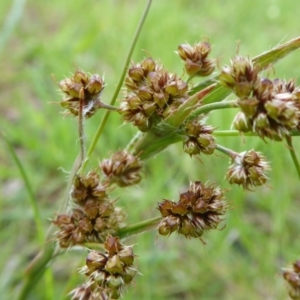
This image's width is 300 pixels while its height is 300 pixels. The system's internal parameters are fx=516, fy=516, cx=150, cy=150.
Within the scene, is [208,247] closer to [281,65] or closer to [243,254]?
[243,254]

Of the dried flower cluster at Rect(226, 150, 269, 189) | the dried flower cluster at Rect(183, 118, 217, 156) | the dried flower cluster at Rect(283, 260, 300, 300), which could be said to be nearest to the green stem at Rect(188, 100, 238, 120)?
the dried flower cluster at Rect(183, 118, 217, 156)

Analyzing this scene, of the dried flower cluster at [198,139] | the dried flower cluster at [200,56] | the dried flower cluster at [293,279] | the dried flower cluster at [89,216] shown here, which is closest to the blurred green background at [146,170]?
the dried flower cluster at [200,56]

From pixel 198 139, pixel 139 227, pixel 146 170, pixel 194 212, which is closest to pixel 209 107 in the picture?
pixel 198 139

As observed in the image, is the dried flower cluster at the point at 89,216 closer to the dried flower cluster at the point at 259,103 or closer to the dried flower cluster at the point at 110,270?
the dried flower cluster at the point at 110,270

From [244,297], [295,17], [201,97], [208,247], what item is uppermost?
[295,17]

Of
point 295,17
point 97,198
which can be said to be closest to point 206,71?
point 97,198

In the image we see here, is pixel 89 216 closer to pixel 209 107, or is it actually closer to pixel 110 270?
pixel 110 270
